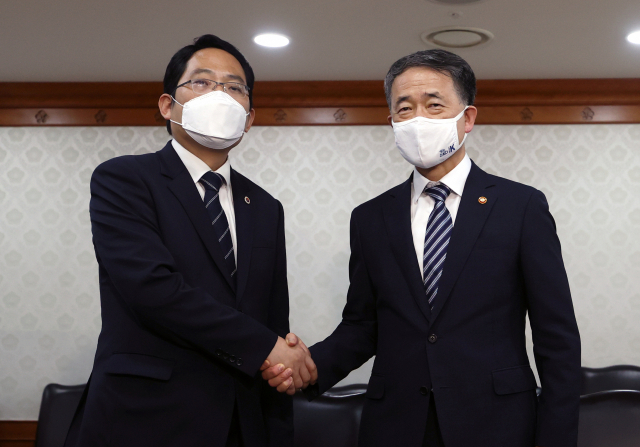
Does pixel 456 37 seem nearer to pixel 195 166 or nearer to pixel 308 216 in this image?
pixel 308 216

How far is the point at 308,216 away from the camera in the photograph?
4203mm

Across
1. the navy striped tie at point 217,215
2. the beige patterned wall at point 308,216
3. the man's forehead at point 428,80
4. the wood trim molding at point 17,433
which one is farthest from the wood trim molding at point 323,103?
the navy striped tie at point 217,215

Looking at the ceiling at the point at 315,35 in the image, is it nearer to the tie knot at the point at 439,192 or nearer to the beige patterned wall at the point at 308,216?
the beige patterned wall at the point at 308,216

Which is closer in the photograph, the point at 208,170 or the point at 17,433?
the point at 208,170

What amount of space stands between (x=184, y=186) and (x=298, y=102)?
2.59 metres

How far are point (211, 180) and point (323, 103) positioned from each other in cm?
251

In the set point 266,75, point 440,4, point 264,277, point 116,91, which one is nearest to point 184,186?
point 264,277

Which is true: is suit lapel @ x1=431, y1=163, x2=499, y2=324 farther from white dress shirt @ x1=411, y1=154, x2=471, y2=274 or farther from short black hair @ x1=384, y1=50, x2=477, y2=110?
short black hair @ x1=384, y1=50, x2=477, y2=110

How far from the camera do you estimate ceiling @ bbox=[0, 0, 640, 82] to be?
2912 mm

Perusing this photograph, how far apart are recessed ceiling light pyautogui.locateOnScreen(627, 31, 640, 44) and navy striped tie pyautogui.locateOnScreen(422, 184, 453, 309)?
2119 millimetres

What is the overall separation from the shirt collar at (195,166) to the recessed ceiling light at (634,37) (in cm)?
244

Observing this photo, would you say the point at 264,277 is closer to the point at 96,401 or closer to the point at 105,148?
the point at 96,401

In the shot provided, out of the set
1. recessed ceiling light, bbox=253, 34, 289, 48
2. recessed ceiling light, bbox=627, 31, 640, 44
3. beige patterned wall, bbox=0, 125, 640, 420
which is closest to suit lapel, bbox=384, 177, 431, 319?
recessed ceiling light, bbox=253, 34, 289, 48

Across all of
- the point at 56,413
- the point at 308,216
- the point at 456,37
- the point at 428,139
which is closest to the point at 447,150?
A: the point at 428,139
